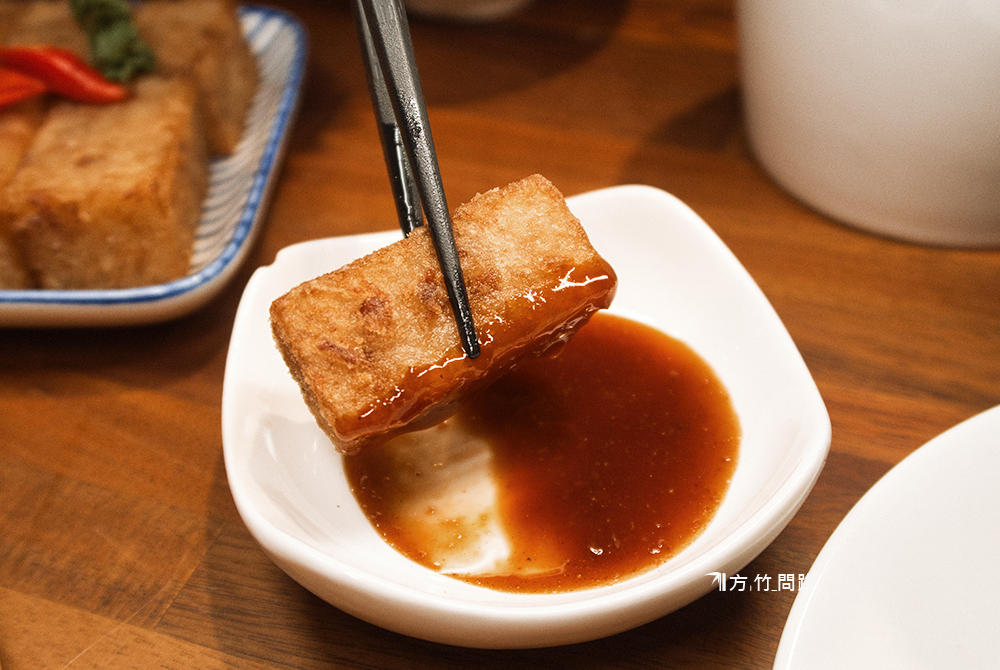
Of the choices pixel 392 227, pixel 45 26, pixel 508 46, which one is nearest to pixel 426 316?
pixel 392 227

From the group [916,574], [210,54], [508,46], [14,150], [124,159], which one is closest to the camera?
[916,574]

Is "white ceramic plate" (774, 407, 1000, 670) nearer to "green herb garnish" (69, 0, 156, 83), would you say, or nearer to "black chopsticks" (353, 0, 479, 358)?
"black chopsticks" (353, 0, 479, 358)

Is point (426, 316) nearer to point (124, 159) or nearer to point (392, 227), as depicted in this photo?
point (392, 227)

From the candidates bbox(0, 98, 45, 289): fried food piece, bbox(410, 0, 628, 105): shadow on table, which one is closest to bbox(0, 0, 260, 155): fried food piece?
bbox(0, 98, 45, 289): fried food piece

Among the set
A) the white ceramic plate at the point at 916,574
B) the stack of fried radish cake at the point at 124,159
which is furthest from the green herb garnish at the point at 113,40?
the white ceramic plate at the point at 916,574

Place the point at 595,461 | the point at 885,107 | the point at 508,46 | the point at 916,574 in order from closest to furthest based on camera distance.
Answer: the point at 916,574
the point at 595,461
the point at 885,107
the point at 508,46

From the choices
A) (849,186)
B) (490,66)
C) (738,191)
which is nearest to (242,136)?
(490,66)

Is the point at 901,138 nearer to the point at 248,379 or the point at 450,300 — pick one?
the point at 450,300
